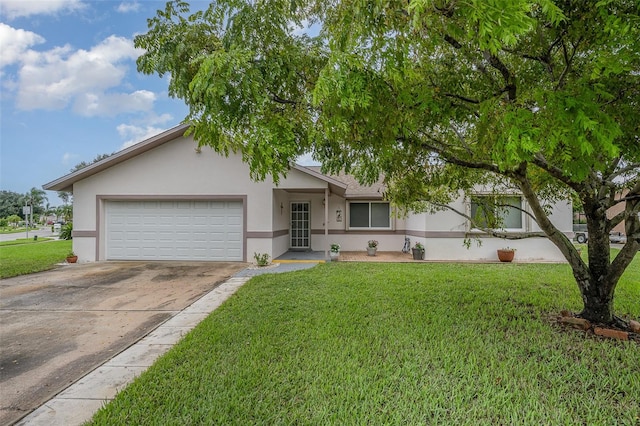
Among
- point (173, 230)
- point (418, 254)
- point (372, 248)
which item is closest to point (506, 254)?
point (418, 254)

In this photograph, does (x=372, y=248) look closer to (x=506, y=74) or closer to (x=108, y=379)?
(x=506, y=74)

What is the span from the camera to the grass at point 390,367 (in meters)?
2.88

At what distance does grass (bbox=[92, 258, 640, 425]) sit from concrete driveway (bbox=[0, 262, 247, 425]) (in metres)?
1.00

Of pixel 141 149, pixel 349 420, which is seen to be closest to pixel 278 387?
pixel 349 420

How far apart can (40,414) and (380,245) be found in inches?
521

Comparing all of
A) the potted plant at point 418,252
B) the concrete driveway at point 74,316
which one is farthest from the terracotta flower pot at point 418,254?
the concrete driveway at point 74,316

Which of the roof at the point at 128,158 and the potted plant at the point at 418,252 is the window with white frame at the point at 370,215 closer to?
the potted plant at the point at 418,252

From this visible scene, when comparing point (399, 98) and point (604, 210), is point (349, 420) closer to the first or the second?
point (399, 98)

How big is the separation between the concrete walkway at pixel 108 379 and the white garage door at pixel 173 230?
640 cm

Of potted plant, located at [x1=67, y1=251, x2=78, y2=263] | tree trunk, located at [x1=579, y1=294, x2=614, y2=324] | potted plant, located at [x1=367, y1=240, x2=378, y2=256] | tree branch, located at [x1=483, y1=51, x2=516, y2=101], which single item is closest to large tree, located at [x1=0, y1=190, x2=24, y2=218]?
potted plant, located at [x1=67, y1=251, x2=78, y2=263]

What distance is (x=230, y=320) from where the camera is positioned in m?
5.41

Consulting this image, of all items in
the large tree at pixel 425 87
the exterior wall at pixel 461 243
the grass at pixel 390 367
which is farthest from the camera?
the exterior wall at pixel 461 243

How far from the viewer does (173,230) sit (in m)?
12.1

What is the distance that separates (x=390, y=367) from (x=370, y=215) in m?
11.7
